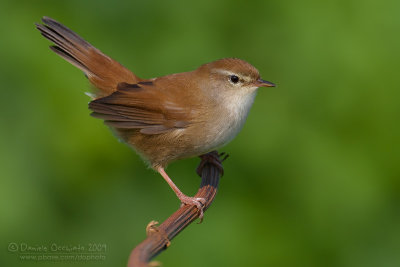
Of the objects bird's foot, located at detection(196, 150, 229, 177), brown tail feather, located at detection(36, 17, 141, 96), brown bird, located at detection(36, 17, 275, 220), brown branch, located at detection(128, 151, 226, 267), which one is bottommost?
brown branch, located at detection(128, 151, 226, 267)

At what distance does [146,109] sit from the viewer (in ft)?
16.4

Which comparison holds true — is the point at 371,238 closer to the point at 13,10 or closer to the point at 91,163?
the point at 91,163

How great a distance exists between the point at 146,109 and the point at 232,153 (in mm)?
1054

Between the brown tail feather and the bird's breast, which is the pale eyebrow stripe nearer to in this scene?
the bird's breast

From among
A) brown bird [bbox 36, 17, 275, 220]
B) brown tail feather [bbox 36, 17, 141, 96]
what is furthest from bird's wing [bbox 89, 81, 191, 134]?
brown tail feather [bbox 36, 17, 141, 96]

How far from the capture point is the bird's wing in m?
4.83

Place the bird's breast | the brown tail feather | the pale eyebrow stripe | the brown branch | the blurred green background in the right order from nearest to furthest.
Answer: the brown branch < the bird's breast < the pale eyebrow stripe < the brown tail feather < the blurred green background

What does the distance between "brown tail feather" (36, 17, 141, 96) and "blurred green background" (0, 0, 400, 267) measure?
0.99 ft

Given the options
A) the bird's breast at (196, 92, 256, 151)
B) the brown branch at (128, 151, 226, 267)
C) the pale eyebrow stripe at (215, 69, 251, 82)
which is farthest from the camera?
the pale eyebrow stripe at (215, 69, 251, 82)

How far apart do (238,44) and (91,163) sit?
1.82 meters

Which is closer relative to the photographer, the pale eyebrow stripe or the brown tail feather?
the pale eyebrow stripe

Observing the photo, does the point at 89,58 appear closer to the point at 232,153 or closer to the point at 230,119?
the point at 230,119

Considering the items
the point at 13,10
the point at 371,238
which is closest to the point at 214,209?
the point at 371,238

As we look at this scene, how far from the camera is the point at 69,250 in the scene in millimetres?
5223
